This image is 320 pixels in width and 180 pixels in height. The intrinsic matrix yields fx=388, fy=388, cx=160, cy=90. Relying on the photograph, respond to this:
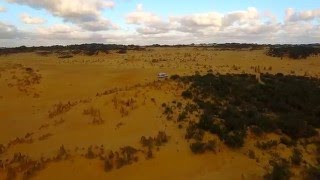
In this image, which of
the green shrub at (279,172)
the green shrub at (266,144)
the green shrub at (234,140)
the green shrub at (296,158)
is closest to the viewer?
the green shrub at (279,172)

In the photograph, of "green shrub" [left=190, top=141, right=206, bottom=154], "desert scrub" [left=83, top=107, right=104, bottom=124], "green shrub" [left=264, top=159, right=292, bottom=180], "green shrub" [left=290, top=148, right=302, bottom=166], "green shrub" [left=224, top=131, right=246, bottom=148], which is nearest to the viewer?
"green shrub" [left=264, top=159, right=292, bottom=180]

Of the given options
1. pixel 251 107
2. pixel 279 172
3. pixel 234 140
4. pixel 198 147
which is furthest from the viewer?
pixel 251 107

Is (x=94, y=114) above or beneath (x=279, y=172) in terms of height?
above

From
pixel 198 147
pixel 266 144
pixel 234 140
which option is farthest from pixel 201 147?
pixel 266 144

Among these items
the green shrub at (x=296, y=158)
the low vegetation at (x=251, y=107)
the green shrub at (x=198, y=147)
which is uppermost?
the low vegetation at (x=251, y=107)

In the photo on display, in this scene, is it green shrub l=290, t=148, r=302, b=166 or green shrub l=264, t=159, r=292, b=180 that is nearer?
green shrub l=264, t=159, r=292, b=180

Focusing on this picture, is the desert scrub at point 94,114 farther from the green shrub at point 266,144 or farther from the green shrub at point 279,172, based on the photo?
the green shrub at point 279,172

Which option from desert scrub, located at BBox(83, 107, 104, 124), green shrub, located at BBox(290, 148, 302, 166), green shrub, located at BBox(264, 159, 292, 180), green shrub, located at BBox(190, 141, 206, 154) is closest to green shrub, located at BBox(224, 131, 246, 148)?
green shrub, located at BBox(190, 141, 206, 154)

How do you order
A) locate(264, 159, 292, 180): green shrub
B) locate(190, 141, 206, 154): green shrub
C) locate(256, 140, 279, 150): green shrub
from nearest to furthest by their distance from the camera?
1. locate(264, 159, 292, 180): green shrub
2. locate(190, 141, 206, 154): green shrub
3. locate(256, 140, 279, 150): green shrub

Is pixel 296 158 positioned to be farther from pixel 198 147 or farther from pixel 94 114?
pixel 94 114

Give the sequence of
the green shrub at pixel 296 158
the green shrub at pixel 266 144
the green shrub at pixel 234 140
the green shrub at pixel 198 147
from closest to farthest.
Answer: the green shrub at pixel 296 158 → the green shrub at pixel 198 147 → the green shrub at pixel 234 140 → the green shrub at pixel 266 144

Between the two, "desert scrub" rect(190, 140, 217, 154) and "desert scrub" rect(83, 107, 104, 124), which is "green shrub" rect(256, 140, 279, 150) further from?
"desert scrub" rect(83, 107, 104, 124)

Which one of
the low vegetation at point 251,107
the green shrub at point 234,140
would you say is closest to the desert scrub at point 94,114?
the low vegetation at point 251,107
